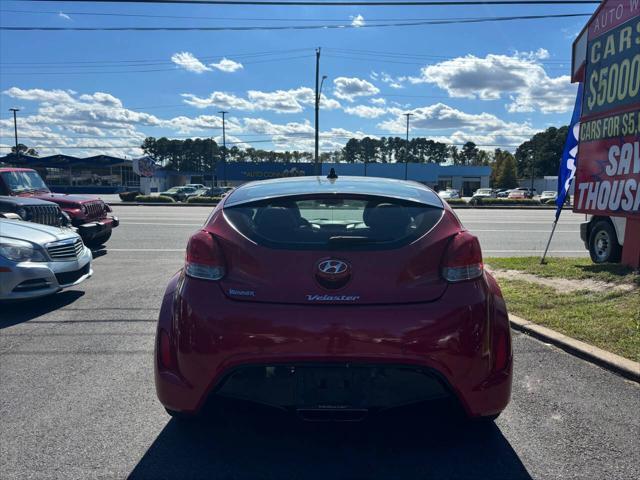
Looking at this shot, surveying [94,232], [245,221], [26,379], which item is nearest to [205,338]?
[245,221]

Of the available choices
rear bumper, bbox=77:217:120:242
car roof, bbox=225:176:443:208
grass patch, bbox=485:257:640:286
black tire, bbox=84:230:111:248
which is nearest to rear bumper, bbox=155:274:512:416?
car roof, bbox=225:176:443:208

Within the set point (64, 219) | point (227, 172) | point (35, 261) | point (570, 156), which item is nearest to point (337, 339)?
point (35, 261)

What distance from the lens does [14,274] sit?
620 cm

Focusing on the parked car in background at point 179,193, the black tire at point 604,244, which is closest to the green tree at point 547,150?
the parked car in background at point 179,193

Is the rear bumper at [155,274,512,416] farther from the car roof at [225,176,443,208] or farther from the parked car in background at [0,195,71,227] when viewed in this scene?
the parked car in background at [0,195,71,227]

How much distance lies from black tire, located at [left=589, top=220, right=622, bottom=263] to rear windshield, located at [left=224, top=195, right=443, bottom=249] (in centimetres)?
754

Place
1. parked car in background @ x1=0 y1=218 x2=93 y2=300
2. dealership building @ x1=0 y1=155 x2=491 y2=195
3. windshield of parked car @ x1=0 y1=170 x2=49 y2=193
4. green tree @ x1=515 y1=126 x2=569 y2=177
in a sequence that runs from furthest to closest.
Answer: green tree @ x1=515 y1=126 x2=569 y2=177
dealership building @ x1=0 y1=155 x2=491 y2=195
windshield of parked car @ x1=0 y1=170 x2=49 y2=193
parked car in background @ x1=0 y1=218 x2=93 y2=300

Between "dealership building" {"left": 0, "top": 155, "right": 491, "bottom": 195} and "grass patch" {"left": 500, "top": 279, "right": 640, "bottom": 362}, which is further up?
"dealership building" {"left": 0, "top": 155, "right": 491, "bottom": 195}

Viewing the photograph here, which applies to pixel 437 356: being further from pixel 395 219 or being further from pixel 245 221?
pixel 245 221

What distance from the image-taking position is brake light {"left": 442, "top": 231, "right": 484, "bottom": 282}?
2914 mm

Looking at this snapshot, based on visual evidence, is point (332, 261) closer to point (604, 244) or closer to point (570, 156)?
point (570, 156)

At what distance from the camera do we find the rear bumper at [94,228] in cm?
1147

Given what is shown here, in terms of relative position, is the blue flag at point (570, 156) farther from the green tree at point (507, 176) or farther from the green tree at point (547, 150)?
the green tree at point (547, 150)

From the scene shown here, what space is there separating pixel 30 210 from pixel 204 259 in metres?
8.37
